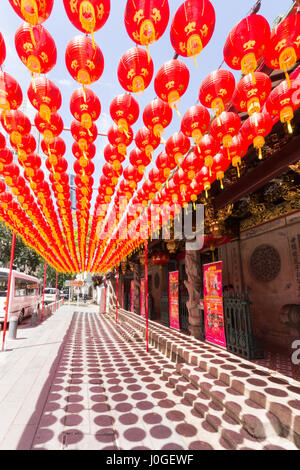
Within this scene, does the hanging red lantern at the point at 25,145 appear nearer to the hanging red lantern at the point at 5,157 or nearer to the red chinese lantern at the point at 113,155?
the hanging red lantern at the point at 5,157

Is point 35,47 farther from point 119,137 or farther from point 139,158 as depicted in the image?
point 139,158

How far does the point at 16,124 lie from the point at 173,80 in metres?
2.62

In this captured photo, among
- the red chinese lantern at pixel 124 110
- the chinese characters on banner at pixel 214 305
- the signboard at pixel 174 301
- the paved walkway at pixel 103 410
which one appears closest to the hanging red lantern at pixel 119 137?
the red chinese lantern at pixel 124 110

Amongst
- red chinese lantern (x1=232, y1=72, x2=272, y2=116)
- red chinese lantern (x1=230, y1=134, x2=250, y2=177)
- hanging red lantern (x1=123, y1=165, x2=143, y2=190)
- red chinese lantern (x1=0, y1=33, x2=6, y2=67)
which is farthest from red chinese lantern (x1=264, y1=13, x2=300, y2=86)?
hanging red lantern (x1=123, y1=165, x2=143, y2=190)

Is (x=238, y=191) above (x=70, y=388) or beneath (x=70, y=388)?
above

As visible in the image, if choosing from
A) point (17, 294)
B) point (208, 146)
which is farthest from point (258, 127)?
point (17, 294)

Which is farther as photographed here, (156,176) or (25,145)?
(156,176)

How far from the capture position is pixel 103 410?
3717mm

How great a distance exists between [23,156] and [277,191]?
6.03 metres

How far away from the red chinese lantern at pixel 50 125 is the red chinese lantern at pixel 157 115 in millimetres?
1440

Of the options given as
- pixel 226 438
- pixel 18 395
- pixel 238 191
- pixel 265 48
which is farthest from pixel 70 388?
pixel 265 48

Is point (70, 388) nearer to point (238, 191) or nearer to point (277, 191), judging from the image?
point (238, 191)

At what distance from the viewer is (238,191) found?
218 inches

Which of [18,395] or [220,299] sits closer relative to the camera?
[18,395]
